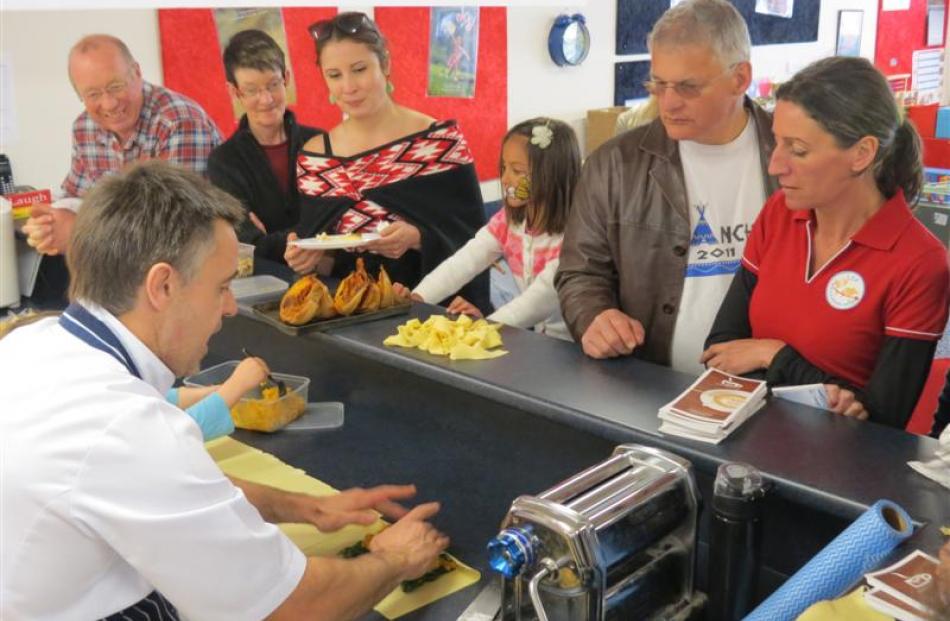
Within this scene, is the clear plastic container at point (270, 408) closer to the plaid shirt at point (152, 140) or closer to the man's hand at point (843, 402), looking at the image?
the man's hand at point (843, 402)

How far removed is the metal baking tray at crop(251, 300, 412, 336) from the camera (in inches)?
91.7

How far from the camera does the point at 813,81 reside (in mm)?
2029

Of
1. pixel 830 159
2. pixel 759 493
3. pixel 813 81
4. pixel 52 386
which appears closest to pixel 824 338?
pixel 830 159

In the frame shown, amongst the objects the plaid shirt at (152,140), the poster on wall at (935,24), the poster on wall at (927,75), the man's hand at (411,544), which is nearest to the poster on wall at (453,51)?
the plaid shirt at (152,140)

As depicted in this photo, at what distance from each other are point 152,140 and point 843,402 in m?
2.72

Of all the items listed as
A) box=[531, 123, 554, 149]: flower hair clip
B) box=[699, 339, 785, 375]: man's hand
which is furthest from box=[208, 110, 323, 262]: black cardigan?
box=[699, 339, 785, 375]: man's hand

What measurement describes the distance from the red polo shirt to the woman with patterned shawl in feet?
4.23

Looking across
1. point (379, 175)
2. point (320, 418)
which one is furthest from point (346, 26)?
point (320, 418)

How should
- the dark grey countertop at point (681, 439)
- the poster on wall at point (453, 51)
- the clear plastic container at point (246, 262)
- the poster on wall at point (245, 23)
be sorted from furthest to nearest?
the poster on wall at point (453, 51) < the poster on wall at point (245, 23) < the clear plastic container at point (246, 262) < the dark grey countertop at point (681, 439)

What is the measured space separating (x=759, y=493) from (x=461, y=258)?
1920 millimetres

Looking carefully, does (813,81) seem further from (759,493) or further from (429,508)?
(429,508)

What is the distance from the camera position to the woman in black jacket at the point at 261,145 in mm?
3443

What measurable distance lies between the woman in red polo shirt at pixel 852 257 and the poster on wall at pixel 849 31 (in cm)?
800

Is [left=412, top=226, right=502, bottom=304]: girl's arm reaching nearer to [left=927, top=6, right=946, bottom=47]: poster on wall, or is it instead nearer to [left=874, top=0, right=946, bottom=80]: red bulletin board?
[left=874, top=0, right=946, bottom=80]: red bulletin board
